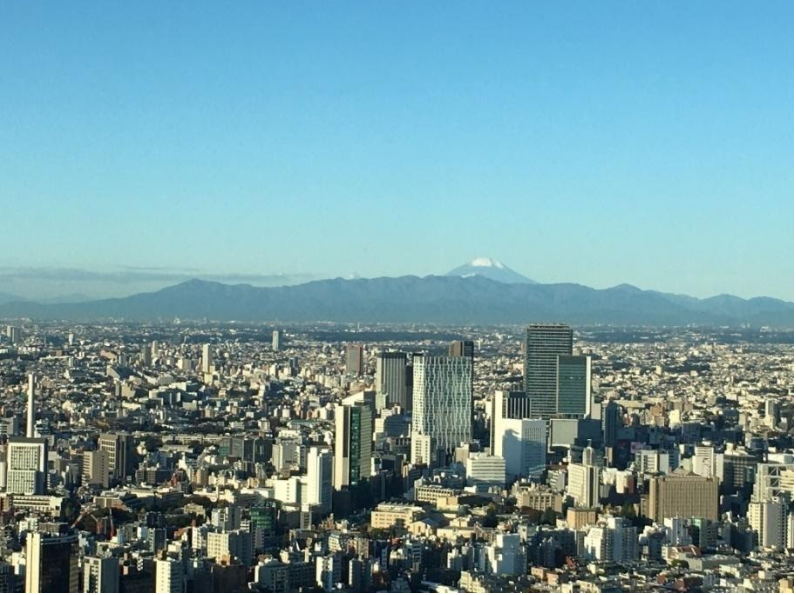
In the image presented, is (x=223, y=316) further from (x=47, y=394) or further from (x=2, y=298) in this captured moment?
(x=47, y=394)

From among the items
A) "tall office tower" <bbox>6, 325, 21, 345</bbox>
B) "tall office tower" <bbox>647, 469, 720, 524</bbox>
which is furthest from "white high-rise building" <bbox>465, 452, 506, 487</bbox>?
"tall office tower" <bbox>6, 325, 21, 345</bbox>

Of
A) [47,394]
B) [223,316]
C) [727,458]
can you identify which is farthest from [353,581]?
[223,316]

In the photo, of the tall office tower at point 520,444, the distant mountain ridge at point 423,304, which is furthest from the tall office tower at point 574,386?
the distant mountain ridge at point 423,304

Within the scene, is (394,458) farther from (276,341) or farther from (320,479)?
(276,341)

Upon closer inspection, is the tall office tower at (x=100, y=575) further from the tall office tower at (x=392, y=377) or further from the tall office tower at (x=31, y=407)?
the tall office tower at (x=392, y=377)

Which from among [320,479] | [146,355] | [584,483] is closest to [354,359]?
[146,355]

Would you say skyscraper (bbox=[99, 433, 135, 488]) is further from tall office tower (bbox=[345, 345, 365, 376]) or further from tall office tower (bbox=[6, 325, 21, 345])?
tall office tower (bbox=[345, 345, 365, 376])
